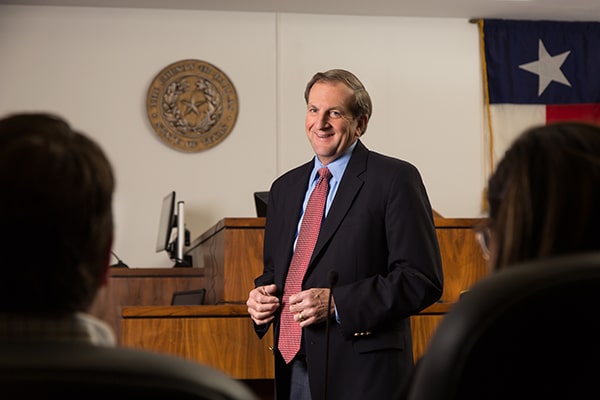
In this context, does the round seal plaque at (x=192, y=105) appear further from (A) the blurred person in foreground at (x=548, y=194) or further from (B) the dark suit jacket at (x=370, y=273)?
(A) the blurred person in foreground at (x=548, y=194)

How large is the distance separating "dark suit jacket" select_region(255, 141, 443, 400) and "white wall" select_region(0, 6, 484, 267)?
4179 millimetres

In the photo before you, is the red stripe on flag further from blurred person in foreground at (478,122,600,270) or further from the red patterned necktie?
blurred person in foreground at (478,122,600,270)

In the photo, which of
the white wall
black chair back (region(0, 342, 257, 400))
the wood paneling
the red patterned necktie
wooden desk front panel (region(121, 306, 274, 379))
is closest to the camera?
black chair back (region(0, 342, 257, 400))

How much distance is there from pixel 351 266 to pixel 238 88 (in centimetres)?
462

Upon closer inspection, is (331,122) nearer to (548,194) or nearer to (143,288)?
(548,194)

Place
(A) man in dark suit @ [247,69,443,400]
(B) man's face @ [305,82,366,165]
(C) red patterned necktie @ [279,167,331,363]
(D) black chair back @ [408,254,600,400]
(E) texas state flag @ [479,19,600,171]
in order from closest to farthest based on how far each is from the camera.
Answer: (D) black chair back @ [408,254,600,400] → (A) man in dark suit @ [247,69,443,400] → (C) red patterned necktie @ [279,167,331,363] → (B) man's face @ [305,82,366,165] → (E) texas state flag @ [479,19,600,171]

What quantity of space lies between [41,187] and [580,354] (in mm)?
556

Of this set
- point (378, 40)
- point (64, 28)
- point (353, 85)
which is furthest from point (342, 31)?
point (353, 85)

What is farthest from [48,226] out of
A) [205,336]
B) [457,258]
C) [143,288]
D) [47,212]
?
[143,288]

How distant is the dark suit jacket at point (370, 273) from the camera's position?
8.53 feet

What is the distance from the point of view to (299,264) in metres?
2.77

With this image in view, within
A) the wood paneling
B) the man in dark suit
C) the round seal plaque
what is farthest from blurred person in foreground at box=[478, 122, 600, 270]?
the round seal plaque

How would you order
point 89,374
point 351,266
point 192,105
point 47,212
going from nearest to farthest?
1. point 89,374
2. point 47,212
3. point 351,266
4. point 192,105

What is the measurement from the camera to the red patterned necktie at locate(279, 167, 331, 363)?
272 cm
